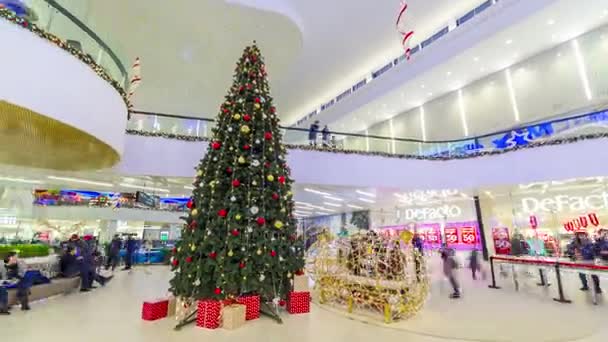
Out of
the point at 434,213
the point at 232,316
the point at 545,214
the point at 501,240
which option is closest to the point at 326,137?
the point at 232,316

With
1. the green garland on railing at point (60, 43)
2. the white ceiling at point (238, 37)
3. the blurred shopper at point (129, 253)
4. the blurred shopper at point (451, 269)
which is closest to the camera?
the green garland on railing at point (60, 43)

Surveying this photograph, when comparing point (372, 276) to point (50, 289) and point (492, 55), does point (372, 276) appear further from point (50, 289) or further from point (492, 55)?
point (492, 55)

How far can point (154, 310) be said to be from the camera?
4988 millimetres

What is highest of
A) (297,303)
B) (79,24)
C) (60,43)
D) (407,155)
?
(79,24)

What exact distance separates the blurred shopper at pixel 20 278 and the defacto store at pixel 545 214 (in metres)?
14.1

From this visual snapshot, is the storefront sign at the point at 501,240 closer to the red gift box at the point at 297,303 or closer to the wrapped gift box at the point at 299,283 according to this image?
the wrapped gift box at the point at 299,283

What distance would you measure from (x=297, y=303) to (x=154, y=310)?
251 cm

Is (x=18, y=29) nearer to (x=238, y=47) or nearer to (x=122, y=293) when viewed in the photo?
(x=122, y=293)

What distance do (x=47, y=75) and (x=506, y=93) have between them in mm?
17895

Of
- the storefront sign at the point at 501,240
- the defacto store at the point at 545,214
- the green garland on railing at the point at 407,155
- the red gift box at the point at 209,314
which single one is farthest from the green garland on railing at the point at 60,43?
the storefront sign at the point at 501,240

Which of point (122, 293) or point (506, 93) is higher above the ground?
point (506, 93)

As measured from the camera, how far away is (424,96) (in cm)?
1778

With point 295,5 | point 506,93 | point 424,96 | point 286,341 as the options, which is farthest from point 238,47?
point 506,93

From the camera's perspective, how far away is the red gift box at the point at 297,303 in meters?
5.50
